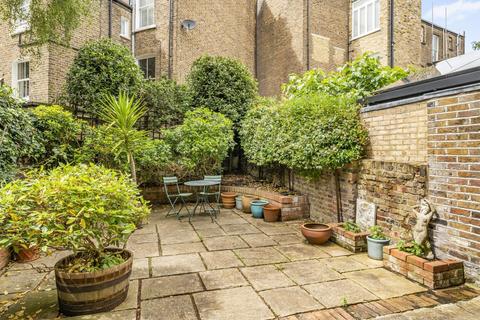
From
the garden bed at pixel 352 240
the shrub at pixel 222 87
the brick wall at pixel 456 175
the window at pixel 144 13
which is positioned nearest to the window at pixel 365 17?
the shrub at pixel 222 87

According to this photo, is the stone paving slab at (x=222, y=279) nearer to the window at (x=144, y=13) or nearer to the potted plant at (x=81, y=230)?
the potted plant at (x=81, y=230)

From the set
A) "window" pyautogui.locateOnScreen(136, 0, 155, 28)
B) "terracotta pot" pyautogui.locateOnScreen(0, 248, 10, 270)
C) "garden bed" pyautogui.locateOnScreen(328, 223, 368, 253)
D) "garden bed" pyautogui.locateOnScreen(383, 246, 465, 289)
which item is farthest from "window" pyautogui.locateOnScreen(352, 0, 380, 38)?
"terracotta pot" pyautogui.locateOnScreen(0, 248, 10, 270)

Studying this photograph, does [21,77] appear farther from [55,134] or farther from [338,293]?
[338,293]

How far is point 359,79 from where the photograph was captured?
21.4 ft

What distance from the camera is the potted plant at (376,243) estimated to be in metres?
3.71

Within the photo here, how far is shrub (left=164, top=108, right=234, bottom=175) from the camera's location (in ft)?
23.2

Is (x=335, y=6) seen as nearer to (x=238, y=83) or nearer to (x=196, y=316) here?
(x=238, y=83)

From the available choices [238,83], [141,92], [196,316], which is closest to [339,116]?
[196,316]

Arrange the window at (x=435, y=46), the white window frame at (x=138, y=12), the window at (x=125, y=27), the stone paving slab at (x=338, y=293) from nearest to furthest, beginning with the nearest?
1. the stone paving slab at (x=338, y=293)
2. the window at (x=125, y=27)
3. the white window frame at (x=138, y=12)
4. the window at (x=435, y=46)

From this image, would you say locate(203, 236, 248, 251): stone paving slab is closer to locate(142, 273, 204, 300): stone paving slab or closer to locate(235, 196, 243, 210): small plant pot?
locate(142, 273, 204, 300): stone paving slab

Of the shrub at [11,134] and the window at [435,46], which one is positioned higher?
the window at [435,46]

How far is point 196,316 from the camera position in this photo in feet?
8.07

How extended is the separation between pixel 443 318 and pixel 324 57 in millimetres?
12641

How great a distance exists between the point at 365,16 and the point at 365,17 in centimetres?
5
